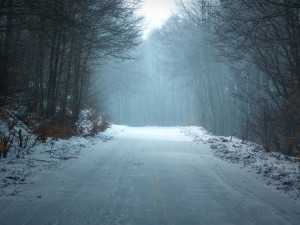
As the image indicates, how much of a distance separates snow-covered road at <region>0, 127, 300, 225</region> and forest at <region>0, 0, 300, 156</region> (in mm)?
2460

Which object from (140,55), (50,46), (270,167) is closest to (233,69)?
(270,167)

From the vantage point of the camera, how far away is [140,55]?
713 inches

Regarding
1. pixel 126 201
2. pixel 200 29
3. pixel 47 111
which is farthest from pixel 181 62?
pixel 126 201

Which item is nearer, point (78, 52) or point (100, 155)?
point (100, 155)

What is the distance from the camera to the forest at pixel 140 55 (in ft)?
24.4

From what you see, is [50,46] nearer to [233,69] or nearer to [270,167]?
[233,69]

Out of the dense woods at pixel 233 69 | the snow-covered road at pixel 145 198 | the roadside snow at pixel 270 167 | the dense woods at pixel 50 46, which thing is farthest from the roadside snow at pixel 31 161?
the dense woods at pixel 233 69

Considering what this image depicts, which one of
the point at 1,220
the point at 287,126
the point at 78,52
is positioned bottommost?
the point at 1,220

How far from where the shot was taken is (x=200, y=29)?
1950 cm

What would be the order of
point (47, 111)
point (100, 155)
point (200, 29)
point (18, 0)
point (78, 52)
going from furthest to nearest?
point (200, 29) < point (78, 52) < point (47, 111) < point (100, 155) < point (18, 0)

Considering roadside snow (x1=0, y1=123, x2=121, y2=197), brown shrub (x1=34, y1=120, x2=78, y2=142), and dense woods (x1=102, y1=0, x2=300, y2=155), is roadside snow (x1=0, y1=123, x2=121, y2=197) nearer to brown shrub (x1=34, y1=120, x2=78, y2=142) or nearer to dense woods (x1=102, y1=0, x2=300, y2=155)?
brown shrub (x1=34, y1=120, x2=78, y2=142)

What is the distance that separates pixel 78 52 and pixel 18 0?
7349 millimetres

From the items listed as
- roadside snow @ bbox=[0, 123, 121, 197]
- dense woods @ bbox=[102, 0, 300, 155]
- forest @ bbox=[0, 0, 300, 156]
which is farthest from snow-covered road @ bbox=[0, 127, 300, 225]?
dense woods @ bbox=[102, 0, 300, 155]

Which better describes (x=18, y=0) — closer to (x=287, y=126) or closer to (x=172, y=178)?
(x=172, y=178)
